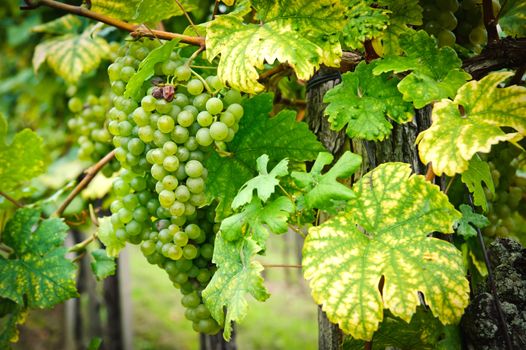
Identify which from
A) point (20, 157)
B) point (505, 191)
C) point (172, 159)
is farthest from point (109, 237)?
point (505, 191)

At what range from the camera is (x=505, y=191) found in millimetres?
1226

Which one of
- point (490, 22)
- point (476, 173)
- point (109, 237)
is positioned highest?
point (490, 22)

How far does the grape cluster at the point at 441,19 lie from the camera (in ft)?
3.28

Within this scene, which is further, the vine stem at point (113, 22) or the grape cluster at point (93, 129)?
the grape cluster at point (93, 129)

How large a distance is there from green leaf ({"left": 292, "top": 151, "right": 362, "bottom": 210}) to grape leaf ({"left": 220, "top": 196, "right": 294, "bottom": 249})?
40 mm

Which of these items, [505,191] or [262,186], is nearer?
[262,186]

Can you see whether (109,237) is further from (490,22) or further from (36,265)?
(490,22)

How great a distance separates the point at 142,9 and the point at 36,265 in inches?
27.7

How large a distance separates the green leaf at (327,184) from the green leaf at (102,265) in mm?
669

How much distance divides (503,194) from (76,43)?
62.8 inches

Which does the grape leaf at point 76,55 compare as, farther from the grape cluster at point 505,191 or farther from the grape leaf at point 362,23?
the grape cluster at point 505,191

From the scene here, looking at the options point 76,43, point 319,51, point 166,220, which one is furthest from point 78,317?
point 319,51

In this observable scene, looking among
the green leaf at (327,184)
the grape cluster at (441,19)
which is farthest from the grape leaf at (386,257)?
the grape cluster at (441,19)

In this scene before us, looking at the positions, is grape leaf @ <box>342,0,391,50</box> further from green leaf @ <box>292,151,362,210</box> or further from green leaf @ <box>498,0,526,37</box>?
green leaf @ <box>498,0,526,37</box>
